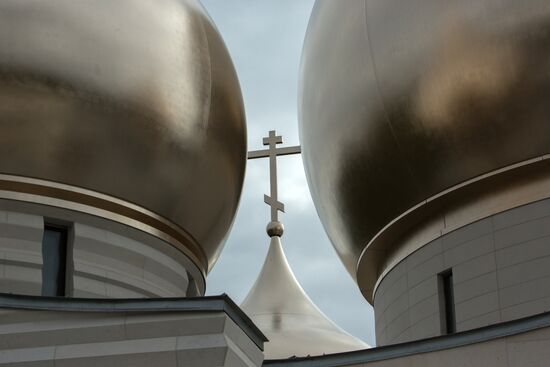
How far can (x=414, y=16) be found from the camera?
51.4ft

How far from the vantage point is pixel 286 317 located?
2417 cm

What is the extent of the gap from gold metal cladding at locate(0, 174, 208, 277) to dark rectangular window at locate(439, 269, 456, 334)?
10.3 feet

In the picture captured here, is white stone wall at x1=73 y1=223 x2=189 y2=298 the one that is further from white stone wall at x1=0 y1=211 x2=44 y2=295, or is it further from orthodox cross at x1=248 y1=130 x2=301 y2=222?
orthodox cross at x1=248 y1=130 x2=301 y2=222

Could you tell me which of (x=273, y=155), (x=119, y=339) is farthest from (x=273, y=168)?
(x=119, y=339)

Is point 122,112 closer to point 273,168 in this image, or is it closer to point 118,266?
point 118,266

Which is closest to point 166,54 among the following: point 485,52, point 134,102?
point 134,102

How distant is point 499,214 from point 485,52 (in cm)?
176

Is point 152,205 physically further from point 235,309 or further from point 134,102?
point 235,309

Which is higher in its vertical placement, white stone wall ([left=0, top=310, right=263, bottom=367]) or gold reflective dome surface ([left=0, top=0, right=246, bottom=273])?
gold reflective dome surface ([left=0, top=0, right=246, bottom=273])

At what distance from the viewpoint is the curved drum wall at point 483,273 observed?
14594mm

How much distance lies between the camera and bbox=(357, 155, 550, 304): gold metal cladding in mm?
14883

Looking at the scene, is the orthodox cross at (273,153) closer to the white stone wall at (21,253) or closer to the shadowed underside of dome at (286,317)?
the shadowed underside of dome at (286,317)

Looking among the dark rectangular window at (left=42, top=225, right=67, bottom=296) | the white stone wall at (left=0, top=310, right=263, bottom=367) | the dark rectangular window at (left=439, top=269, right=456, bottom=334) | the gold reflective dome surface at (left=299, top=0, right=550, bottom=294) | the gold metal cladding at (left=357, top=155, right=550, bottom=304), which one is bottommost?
the white stone wall at (left=0, top=310, right=263, bottom=367)

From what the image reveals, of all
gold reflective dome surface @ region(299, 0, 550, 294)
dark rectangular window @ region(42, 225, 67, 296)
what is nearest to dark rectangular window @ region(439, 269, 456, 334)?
gold reflective dome surface @ region(299, 0, 550, 294)
